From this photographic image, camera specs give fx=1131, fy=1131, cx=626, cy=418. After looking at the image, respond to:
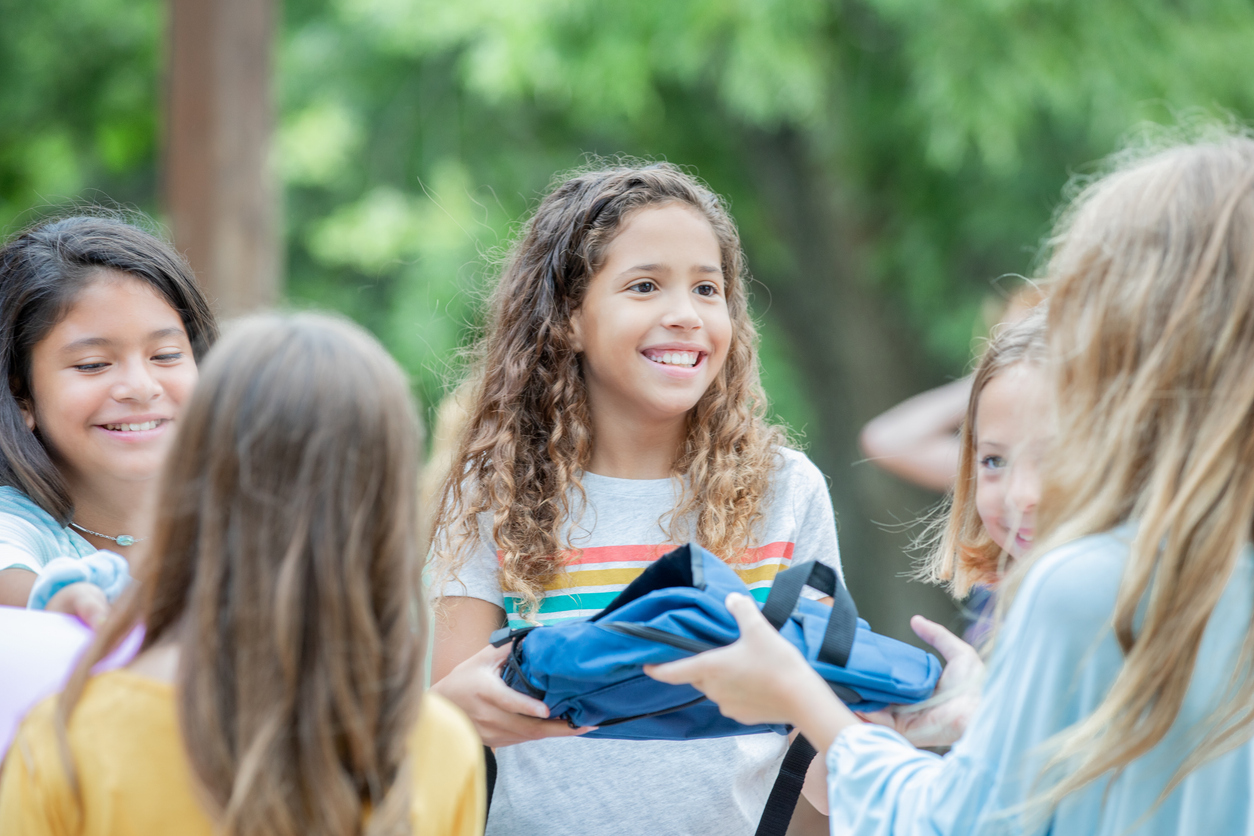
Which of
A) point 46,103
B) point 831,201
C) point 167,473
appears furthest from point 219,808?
point 46,103

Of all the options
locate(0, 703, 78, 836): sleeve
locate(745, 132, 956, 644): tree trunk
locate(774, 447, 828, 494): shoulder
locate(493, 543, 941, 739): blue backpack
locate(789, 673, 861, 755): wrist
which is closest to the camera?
locate(0, 703, 78, 836): sleeve

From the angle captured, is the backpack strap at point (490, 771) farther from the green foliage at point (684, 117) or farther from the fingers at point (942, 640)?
the green foliage at point (684, 117)

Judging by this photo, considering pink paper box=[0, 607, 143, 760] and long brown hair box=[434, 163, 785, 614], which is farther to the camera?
long brown hair box=[434, 163, 785, 614]

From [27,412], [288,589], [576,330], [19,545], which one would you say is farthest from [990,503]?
[27,412]

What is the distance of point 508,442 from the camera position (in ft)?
7.00

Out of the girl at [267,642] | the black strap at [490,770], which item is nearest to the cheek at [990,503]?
the black strap at [490,770]

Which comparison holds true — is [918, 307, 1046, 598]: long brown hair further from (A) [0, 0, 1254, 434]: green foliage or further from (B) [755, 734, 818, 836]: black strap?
(A) [0, 0, 1254, 434]: green foliage

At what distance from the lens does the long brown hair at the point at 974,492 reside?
192cm

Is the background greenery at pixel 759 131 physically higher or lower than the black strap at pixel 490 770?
higher

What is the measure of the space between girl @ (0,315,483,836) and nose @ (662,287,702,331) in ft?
2.75

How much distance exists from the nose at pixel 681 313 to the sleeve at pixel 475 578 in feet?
1.72

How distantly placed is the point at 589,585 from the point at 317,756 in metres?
0.84

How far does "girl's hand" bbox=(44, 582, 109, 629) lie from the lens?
154 cm

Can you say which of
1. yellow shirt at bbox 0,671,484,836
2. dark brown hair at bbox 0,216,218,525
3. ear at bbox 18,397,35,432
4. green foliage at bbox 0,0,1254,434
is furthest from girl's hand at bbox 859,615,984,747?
green foliage at bbox 0,0,1254,434
